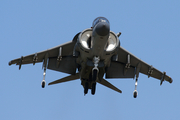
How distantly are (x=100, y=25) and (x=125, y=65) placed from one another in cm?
610

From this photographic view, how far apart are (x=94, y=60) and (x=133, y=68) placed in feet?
18.5

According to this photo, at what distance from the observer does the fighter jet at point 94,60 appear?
24.7m

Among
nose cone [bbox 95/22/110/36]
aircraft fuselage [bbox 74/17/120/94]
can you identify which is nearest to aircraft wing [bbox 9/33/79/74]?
aircraft fuselage [bbox 74/17/120/94]

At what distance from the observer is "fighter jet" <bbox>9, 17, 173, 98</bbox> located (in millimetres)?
24672

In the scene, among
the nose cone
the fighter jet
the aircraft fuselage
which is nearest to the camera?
the nose cone

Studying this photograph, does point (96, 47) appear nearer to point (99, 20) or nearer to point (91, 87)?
point (99, 20)

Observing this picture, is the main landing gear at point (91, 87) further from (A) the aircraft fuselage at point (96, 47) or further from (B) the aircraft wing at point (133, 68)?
(B) the aircraft wing at point (133, 68)

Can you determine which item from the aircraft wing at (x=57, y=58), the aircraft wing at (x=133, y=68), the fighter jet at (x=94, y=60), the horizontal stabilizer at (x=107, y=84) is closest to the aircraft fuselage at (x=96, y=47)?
the fighter jet at (x=94, y=60)

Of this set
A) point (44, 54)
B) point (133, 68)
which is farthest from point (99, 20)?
point (133, 68)

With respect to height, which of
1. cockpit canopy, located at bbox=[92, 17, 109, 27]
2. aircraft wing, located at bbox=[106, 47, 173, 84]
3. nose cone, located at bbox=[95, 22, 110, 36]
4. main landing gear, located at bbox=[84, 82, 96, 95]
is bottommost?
main landing gear, located at bbox=[84, 82, 96, 95]

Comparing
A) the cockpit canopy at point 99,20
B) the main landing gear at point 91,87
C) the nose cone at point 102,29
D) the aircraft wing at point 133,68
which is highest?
the cockpit canopy at point 99,20

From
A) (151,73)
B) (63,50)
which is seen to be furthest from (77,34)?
(151,73)

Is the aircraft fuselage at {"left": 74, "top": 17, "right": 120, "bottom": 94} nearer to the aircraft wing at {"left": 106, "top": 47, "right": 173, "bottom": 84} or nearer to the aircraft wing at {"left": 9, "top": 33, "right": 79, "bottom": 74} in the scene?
the aircraft wing at {"left": 9, "top": 33, "right": 79, "bottom": 74}

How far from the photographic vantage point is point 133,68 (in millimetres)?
29547
